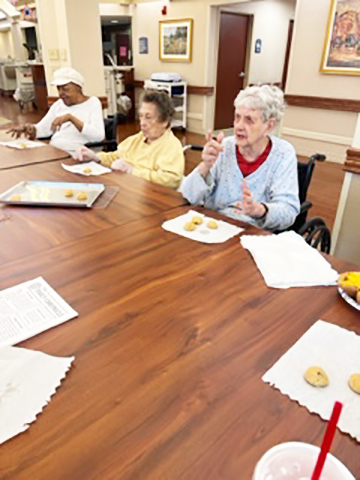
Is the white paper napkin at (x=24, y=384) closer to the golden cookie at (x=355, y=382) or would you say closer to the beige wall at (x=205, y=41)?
the golden cookie at (x=355, y=382)

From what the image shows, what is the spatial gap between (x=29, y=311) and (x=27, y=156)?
1.76 metres

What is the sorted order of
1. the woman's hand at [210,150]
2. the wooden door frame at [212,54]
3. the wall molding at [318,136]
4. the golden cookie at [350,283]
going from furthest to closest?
the wooden door frame at [212,54] → the wall molding at [318,136] → the woman's hand at [210,150] → the golden cookie at [350,283]

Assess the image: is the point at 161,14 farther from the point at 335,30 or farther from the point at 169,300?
the point at 169,300

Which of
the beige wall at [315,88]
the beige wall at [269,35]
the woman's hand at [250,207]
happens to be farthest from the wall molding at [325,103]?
the woman's hand at [250,207]

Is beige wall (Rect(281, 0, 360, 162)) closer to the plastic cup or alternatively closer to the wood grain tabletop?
the wood grain tabletop

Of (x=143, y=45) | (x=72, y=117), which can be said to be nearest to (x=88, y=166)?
(x=72, y=117)

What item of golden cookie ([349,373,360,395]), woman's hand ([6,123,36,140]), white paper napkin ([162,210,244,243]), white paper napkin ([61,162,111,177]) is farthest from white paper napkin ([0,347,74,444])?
woman's hand ([6,123,36,140])

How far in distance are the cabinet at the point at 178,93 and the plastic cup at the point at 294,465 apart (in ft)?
21.5

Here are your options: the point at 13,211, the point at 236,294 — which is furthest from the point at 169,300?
the point at 13,211

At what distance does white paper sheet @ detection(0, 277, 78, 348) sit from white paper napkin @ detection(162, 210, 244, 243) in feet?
1.72

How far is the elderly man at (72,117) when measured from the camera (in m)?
2.77

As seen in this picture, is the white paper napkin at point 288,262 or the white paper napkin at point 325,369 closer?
the white paper napkin at point 325,369

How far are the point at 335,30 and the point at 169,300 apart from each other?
4.96 metres

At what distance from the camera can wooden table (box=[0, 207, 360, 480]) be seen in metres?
0.60
